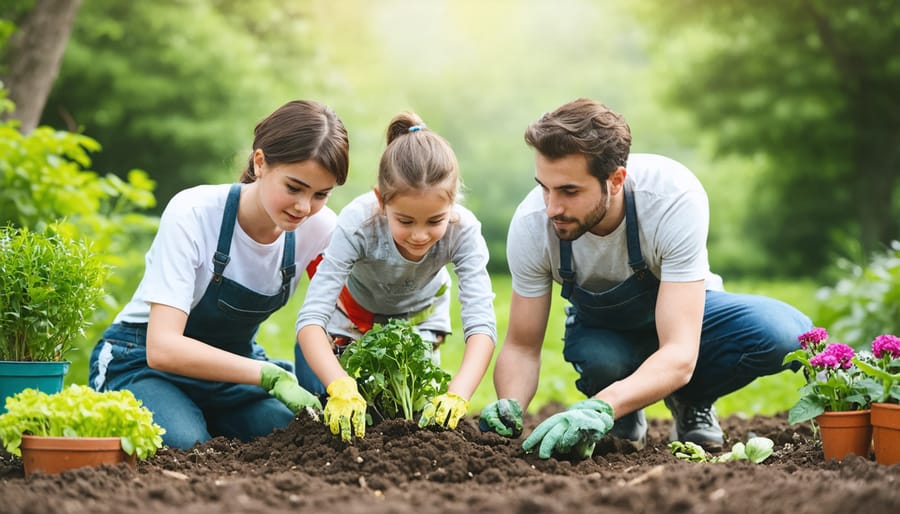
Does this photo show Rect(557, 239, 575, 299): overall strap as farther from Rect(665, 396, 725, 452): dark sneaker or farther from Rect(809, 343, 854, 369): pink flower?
Rect(809, 343, 854, 369): pink flower

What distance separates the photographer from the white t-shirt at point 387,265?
10.6 feet

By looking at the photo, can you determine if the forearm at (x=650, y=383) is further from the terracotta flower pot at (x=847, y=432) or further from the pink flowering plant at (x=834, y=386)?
the terracotta flower pot at (x=847, y=432)

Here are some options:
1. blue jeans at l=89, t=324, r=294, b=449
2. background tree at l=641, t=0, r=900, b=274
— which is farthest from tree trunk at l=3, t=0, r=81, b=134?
background tree at l=641, t=0, r=900, b=274

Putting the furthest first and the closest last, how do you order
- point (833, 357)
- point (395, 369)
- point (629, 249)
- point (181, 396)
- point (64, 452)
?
point (181, 396), point (629, 249), point (395, 369), point (833, 357), point (64, 452)

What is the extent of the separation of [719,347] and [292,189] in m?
1.83

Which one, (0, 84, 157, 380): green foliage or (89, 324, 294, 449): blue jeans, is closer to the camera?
(89, 324, 294, 449): blue jeans

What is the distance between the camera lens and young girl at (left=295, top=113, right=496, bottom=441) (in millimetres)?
2998

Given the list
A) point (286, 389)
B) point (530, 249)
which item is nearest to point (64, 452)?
point (286, 389)

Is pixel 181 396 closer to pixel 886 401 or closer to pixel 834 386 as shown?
pixel 834 386

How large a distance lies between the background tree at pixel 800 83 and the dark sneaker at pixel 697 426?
7775 mm

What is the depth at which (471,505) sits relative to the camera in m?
2.11

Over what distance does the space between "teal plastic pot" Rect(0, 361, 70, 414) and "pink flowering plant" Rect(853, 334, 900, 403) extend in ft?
8.96

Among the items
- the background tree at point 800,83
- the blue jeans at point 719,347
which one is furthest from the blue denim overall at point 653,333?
the background tree at point 800,83

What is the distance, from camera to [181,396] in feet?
11.2
